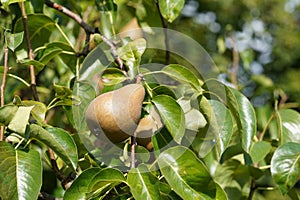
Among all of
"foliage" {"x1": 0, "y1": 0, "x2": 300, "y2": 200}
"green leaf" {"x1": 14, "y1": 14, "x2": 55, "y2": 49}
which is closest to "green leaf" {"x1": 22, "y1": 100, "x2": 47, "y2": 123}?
"foliage" {"x1": 0, "y1": 0, "x2": 300, "y2": 200}

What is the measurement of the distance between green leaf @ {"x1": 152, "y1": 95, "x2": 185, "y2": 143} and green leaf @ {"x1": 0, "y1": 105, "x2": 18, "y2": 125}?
0.64 ft

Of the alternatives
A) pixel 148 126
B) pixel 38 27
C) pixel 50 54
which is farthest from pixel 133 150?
pixel 38 27

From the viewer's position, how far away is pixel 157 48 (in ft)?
3.73

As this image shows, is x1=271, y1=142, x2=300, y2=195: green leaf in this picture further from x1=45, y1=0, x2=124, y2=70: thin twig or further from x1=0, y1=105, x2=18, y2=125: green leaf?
x1=0, y1=105, x2=18, y2=125: green leaf

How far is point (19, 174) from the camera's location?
70cm

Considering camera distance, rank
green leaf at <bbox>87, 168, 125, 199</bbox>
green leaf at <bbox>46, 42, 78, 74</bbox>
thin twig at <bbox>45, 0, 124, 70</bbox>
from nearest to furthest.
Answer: green leaf at <bbox>87, 168, 125, 199</bbox>
thin twig at <bbox>45, 0, 124, 70</bbox>
green leaf at <bbox>46, 42, 78, 74</bbox>

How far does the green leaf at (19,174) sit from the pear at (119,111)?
4.0 inches

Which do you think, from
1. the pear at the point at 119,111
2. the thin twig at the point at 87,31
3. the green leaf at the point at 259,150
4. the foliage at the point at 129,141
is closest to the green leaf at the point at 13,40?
the foliage at the point at 129,141

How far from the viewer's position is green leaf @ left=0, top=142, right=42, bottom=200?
2.22 feet

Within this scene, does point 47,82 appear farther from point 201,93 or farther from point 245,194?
point 201,93

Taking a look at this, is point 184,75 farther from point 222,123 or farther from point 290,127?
point 290,127

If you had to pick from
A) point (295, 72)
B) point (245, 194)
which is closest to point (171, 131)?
point (245, 194)

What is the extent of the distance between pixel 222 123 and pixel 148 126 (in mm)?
114

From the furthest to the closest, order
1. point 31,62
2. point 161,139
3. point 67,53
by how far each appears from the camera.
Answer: point 67,53, point 31,62, point 161,139
